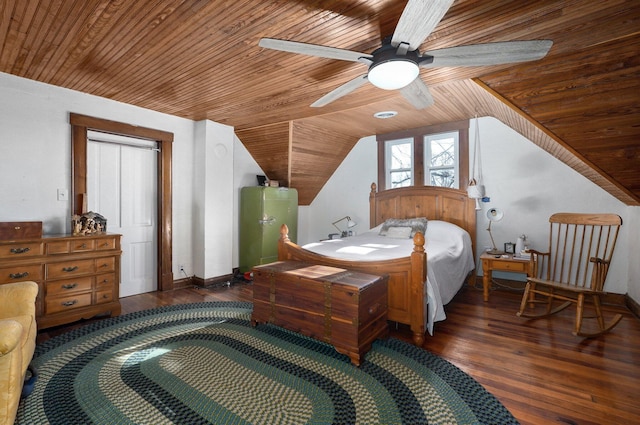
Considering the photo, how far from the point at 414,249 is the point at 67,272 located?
313 centimetres

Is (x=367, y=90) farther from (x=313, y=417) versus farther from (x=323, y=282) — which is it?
(x=313, y=417)

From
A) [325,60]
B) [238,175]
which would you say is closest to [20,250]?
[238,175]

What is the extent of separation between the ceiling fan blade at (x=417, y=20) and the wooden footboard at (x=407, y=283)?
141 cm

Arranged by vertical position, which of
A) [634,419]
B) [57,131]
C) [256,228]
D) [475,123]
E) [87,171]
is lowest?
[634,419]

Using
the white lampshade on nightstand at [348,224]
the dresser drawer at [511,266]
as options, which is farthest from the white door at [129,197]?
the dresser drawer at [511,266]

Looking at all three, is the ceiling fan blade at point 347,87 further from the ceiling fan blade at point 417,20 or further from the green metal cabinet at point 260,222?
the green metal cabinet at point 260,222

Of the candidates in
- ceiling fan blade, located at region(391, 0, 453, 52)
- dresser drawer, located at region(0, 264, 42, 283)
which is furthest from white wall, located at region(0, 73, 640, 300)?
ceiling fan blade, located at region(391, 0, 453, 52)

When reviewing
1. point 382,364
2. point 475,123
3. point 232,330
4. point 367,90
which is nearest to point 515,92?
point 367,90

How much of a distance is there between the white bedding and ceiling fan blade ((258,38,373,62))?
177 cm

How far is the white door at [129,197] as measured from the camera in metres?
3.65

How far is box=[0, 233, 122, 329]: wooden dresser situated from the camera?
263 cm

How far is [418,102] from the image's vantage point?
250cm

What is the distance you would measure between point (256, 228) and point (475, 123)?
3505 millimetres

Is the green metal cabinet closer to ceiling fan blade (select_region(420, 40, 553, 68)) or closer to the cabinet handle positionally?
the cabinet handle
